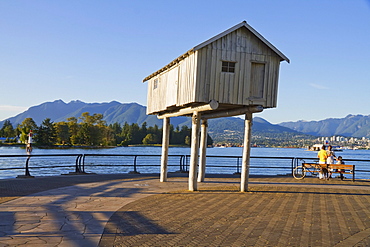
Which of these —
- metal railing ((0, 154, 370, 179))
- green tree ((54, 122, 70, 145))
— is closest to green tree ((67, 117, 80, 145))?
green tree ((54, 122, 70, 145))

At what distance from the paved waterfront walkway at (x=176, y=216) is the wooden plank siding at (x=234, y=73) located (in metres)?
3.25

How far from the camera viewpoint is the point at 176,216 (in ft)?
32.6

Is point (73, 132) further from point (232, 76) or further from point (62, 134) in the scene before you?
point (232, 76)

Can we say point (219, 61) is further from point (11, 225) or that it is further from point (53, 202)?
point (11, 225)

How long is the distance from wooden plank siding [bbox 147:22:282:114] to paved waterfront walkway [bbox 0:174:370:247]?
3251 millimetres

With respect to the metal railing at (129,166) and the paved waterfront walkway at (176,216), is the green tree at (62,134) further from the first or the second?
the paved waterfront walkway at (176,216)

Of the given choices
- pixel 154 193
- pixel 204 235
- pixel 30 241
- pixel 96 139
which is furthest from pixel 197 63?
pixel 96 139

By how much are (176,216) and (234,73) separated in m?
6.26

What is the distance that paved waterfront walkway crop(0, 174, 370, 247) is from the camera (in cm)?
768

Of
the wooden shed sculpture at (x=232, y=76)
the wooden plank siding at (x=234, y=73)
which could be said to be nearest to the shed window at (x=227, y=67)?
the wooden shed sculpture at (x=232, y=76)

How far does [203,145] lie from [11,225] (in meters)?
10.2

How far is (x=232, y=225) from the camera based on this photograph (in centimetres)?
899

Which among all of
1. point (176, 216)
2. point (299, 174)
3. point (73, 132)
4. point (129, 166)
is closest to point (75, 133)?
point (73, 132)

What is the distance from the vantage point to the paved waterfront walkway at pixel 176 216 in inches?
303
